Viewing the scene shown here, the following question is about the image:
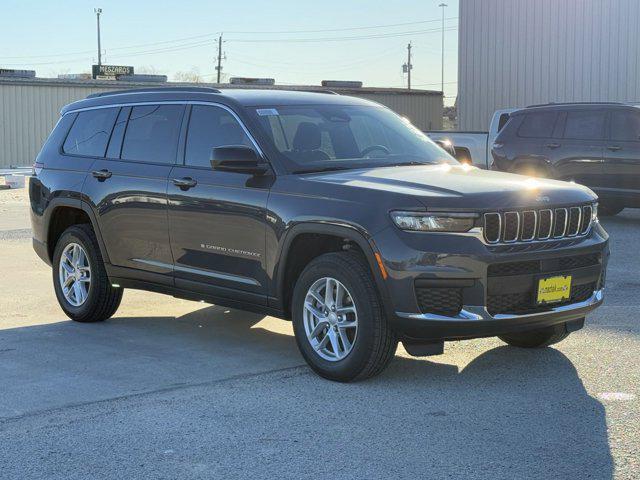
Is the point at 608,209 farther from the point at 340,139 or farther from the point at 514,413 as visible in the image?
the point at 514,413

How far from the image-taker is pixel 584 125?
1580 centimetres

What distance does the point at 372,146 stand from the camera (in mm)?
7148

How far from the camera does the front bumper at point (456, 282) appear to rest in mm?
5680

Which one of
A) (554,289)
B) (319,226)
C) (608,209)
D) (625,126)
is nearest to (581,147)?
(625,126)

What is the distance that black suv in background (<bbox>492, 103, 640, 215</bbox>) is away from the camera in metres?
15.3

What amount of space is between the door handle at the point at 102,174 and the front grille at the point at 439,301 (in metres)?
3.18

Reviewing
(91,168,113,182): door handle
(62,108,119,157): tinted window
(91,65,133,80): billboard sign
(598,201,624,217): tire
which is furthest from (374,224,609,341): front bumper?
(91,65,133,80): billboard sign

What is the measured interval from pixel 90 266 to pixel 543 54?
2299cm

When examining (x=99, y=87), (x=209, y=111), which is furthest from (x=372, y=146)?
(x=99, y=87)

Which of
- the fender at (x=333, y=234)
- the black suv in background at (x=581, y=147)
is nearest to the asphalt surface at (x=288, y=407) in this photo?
the fender at (x=333, y=234)

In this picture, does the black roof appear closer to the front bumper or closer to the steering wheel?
the steering wheel

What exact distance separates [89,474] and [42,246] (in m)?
4.52

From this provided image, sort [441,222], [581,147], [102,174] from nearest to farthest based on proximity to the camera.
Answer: [441,222] → [102,174] → [581,147]

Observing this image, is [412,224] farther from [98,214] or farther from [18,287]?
[18,287]
